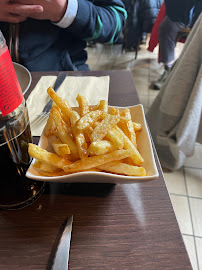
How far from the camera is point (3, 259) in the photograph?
1.16 feet

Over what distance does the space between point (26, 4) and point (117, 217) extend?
83cm

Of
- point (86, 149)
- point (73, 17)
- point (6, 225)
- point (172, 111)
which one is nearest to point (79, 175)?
point (86, 149)

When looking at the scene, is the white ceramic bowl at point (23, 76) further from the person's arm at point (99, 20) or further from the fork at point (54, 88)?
the person's arm at point (99, 20)

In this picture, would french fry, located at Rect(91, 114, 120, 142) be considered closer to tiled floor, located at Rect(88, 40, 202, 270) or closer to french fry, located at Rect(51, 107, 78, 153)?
french fry, located at Rect(51, 107, 78, 153)

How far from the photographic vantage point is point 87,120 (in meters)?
0.42

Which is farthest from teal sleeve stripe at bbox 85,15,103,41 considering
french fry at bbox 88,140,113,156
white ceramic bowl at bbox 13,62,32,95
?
french fry at bbox 88,140,113,156

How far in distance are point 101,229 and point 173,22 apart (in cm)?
199

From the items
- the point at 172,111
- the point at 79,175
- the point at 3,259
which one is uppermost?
the point at 79,175

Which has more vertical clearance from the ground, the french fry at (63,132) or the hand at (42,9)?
the hand at (42,9)

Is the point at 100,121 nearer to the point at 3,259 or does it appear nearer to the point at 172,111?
the point at 3,259

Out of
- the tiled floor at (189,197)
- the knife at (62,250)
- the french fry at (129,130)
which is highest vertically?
the french fry at (129,130)

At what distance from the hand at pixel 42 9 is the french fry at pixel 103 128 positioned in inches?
25.1

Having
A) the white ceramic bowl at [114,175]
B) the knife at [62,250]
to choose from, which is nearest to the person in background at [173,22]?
the white ceramic bowl at [114,175]

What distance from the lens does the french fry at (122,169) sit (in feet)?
1.22
